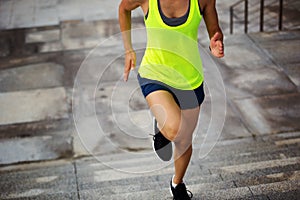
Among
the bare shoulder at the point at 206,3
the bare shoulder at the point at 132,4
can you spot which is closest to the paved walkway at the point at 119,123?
the bare shoulder at the point at 206,3

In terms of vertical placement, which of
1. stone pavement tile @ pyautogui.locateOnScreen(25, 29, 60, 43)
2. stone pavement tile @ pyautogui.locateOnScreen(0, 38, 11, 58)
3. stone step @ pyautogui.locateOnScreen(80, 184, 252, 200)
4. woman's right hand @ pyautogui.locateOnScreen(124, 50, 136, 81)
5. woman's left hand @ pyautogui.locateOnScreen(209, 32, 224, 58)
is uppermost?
woman's left hand @ pyautogui.locateOnScreen(209, 32, 224, 58)

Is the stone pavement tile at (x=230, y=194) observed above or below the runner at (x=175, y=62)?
below

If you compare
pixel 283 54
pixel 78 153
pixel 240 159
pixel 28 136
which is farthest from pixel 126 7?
pixel 283 54

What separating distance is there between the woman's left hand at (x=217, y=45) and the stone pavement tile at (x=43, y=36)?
8327 mm

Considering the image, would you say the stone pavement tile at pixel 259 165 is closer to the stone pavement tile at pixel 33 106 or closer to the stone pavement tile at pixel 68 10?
the stone pavement tile at pixel 33 106

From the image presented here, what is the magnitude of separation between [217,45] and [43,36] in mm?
8772

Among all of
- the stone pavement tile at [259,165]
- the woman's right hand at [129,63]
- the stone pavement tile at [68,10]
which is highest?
the woman's right hand at [129,63]

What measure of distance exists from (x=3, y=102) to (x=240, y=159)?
4360mm

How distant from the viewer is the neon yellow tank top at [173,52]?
12.7 ft

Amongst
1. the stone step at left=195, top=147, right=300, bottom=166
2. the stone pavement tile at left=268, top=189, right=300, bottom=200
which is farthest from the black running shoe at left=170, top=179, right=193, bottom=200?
the stone step at left=195, top=147, right=300, bottom=166

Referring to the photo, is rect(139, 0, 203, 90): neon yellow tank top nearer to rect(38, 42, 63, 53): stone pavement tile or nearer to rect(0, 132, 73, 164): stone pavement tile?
rect(0, 132, 73, 164): stone pavement tile

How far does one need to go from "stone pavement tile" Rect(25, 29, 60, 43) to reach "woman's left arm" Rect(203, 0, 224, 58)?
818cm

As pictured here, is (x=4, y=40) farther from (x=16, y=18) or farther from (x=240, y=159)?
(x=240, y=159)

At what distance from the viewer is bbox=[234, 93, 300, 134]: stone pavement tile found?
7539 mm
